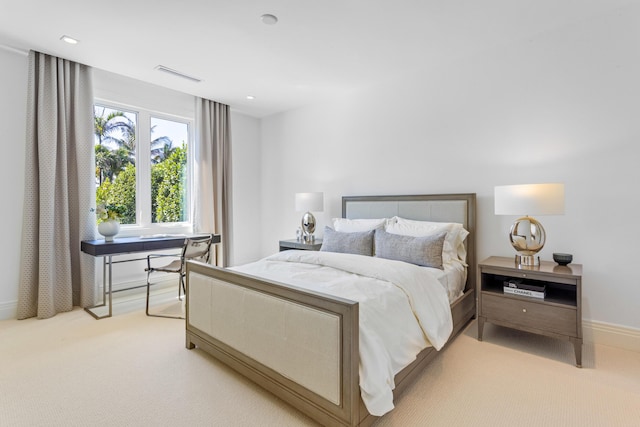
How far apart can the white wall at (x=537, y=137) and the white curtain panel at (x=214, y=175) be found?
1.85 m

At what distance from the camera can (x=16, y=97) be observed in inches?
124

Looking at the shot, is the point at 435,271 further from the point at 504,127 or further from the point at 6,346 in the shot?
the point at 6,346

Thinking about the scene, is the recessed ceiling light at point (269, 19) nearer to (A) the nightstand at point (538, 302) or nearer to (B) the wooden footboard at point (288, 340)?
(B) the wooden footboard at point (288, 340)

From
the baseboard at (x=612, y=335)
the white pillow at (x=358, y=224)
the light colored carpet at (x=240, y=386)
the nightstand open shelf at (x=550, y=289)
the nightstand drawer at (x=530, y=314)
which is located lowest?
the light colored carpet at (x=240, y=386)

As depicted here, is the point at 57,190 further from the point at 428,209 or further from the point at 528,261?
the point at 528,261

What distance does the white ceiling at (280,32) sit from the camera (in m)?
2.39

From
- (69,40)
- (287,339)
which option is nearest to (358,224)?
(287,339)

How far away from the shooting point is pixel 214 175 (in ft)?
15.4

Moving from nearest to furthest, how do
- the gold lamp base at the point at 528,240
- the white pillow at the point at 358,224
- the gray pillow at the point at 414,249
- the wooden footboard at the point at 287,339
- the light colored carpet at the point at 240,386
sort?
the wooden footboard at the point at 287,339 → the light colored carpet at the point at 240,386 → the gold lamp base at the point at 528,240 → the gray pillow at the point at 414,249 → the white pillow at the point at 358,224

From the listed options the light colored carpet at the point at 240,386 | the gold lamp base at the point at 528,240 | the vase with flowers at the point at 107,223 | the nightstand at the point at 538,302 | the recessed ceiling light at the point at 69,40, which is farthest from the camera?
the vase with flowers at the point at 107,223

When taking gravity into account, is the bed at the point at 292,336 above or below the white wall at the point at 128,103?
below

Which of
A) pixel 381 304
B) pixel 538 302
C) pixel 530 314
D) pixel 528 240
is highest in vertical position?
pixel 528 240

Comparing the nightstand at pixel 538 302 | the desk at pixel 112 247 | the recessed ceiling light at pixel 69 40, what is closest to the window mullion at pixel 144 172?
the desk at pixel 112 247

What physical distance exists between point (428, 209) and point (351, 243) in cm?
95
